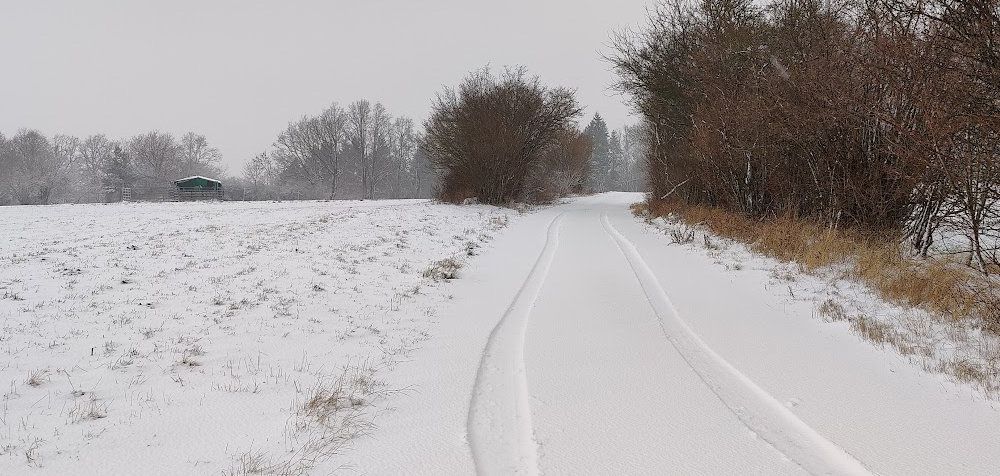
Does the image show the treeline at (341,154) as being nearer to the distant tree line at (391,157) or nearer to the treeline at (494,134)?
the distant tree line at (391,157)

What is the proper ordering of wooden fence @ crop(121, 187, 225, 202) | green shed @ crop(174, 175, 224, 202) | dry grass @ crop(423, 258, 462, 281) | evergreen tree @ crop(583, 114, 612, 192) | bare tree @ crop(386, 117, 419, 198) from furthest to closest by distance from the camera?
evergreen tree @ crop(583, 114, 612, 192) < bare tree @ crop(386, 117, 419, 198) < green shed @ crop(174, 175, 224, 202) < wooden fence @ crop(121, 187, 225, 202) < dry grass @ crop(423, 258, 462, 281)

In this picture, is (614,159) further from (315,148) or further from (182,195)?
(182,195)

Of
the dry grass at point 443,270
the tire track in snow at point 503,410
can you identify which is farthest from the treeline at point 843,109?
the dry grass at point 443,270

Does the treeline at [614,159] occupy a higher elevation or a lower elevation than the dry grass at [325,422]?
higher

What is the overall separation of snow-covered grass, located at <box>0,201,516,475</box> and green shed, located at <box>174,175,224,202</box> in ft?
129

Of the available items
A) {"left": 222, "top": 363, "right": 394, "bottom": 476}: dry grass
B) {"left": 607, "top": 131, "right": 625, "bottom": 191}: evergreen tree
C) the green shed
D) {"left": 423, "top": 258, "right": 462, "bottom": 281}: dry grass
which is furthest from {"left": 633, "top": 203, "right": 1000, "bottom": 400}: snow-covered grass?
{"left": 607, "top": 131, "right": 625, "bottom": 191}: evergreen tree

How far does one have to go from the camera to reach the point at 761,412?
3240 millimetres

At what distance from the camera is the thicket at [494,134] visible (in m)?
24.9

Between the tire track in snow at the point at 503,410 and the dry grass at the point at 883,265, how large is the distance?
436 centimetres

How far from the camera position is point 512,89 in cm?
2597

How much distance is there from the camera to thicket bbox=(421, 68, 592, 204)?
81.7ft

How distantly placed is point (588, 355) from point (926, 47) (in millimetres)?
5727

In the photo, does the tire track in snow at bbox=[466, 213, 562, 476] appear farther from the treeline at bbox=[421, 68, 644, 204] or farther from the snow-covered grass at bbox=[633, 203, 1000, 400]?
the treeline at bbox=[421, 68, 644, 204]

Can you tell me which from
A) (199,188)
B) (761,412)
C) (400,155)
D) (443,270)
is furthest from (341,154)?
(761,412)
